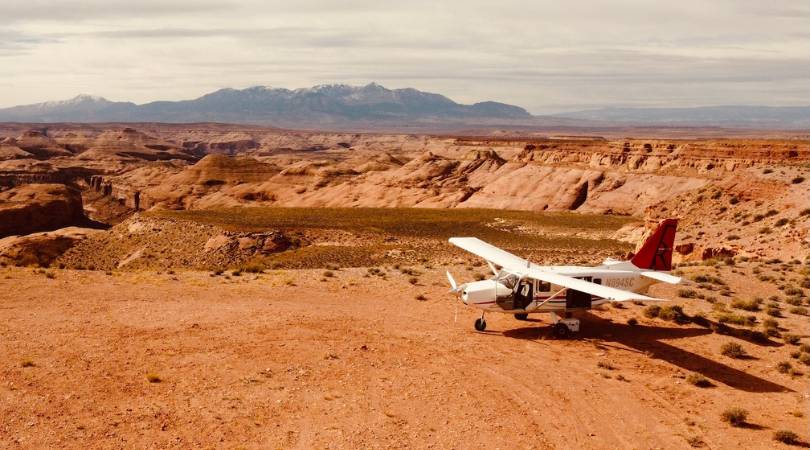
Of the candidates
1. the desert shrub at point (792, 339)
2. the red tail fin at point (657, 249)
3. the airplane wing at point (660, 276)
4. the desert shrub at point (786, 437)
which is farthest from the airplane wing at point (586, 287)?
the desert shrub at point (792, 339)

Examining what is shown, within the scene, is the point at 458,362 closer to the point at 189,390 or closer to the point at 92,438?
the point at 189,390

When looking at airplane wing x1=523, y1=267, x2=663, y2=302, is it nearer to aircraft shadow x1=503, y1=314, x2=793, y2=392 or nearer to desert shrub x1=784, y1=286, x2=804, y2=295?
aircraft shadow x1=503, y1=314, x2=793, y2=392

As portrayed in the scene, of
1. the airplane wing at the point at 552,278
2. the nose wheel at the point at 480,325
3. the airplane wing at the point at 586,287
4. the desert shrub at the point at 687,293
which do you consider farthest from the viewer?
the desert shrub at the point at 687,293

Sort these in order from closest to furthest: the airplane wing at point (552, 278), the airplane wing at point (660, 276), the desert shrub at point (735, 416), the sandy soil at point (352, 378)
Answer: the sandy soil at point (352, 378) → the desert shrub at point (735, 416) → the airplane wing at point (552, 278) → the airplane wing at point (660, 276)

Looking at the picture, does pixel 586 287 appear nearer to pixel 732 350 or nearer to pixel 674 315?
pixel 732 350

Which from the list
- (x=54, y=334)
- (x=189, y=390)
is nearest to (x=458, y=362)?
(x=189, y=390)

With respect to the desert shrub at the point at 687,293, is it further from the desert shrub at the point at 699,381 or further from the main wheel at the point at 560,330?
the desert shrub at the point at 699,381

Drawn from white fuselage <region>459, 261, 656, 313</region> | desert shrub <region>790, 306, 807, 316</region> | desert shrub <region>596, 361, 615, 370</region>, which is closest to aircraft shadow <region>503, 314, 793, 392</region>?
white fuselage <region>459, 261, 656, 313</region>

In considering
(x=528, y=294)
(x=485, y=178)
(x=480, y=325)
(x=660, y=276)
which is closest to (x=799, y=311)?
(x=660, y=276)
